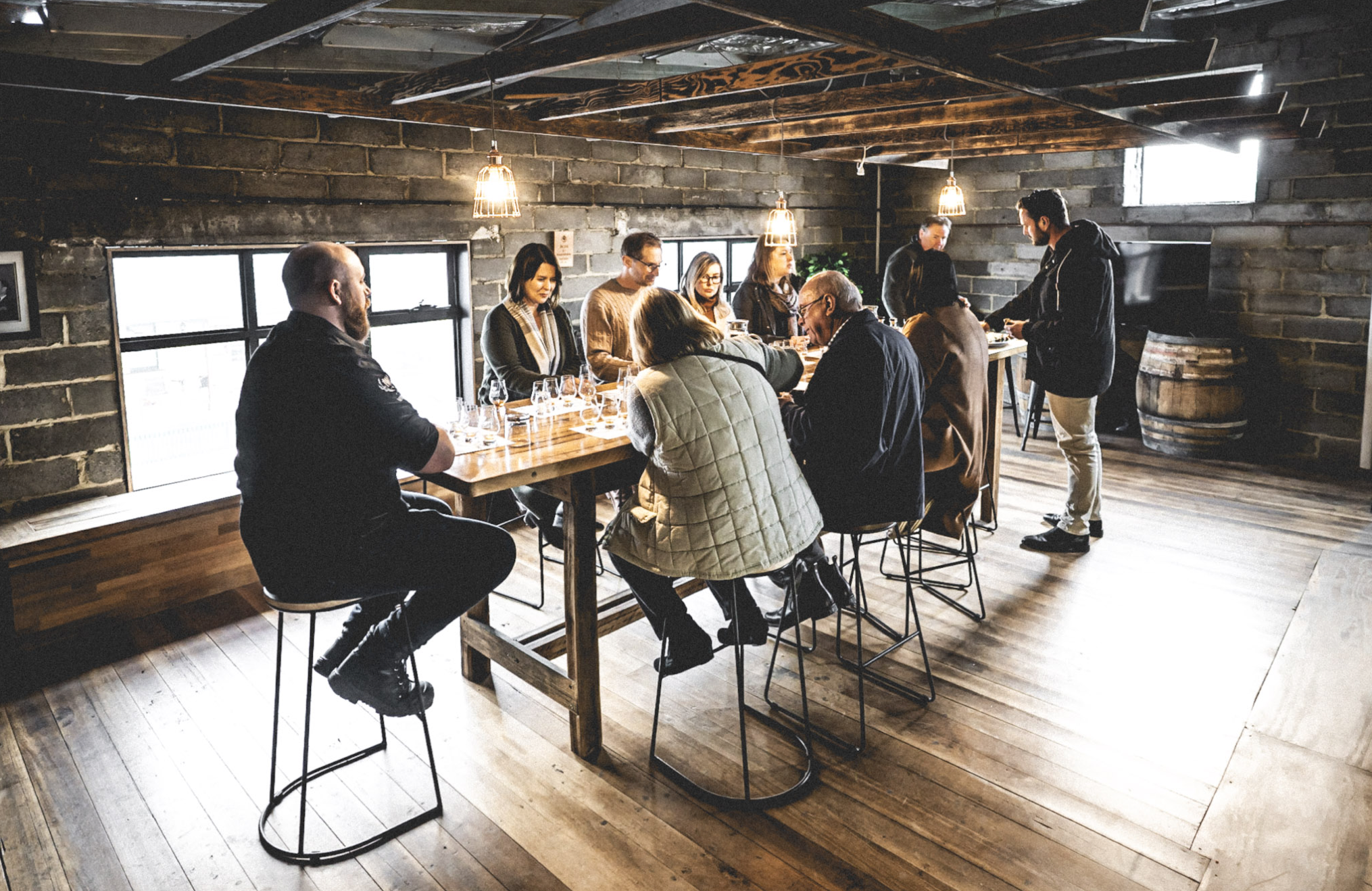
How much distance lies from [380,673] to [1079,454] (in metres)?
3.83

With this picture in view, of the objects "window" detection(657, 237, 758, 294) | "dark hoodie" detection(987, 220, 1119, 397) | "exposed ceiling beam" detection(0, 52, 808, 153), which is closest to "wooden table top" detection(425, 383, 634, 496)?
"exposed ceiling beam" detection(0, 52, 808, 153)

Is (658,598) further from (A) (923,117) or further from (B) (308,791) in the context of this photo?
(A) (923,117)

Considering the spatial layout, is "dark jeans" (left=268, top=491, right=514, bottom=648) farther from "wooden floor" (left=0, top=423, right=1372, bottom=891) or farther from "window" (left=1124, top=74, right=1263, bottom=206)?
"window" (left=1124, top=74, right=1263, bottom=206)

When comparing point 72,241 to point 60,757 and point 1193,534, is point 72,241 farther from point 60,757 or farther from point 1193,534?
point 1193,534

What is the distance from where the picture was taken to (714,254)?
22.8 ft

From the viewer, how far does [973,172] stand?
28.1 feet

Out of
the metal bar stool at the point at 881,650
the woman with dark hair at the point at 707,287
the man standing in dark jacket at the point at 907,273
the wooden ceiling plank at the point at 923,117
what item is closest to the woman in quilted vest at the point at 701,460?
the metal bar stool at the point at 881,650

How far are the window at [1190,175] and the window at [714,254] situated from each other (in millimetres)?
3238

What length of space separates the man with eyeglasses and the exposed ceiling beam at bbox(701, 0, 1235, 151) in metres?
1.93

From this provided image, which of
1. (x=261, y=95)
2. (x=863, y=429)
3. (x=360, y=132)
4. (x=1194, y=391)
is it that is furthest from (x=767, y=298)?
(x=1194, y=391)

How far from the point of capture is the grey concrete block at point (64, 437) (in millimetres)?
4145

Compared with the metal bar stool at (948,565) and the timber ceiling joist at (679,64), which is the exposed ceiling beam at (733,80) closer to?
the timber ceiling joist at (679,64)

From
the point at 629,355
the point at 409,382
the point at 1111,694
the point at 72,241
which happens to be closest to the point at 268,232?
the point at 72,241

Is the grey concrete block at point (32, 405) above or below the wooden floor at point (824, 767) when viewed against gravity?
above
